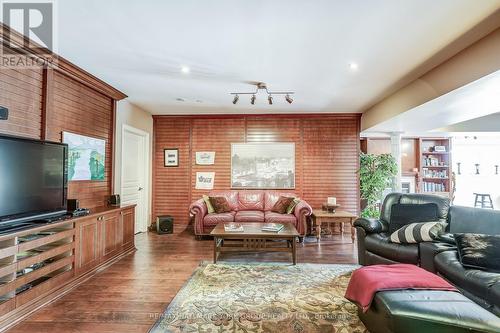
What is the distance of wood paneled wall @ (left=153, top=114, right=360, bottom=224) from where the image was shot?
5668mm

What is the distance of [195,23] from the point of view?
2289 mm

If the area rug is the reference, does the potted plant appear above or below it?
above

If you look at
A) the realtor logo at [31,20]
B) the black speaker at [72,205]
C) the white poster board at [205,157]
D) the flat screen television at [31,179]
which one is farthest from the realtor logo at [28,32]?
the white poster board at [205,157]

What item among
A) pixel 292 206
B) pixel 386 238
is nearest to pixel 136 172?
pixel 292 206

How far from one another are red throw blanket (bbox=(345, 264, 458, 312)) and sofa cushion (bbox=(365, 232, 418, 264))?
758 millimetres

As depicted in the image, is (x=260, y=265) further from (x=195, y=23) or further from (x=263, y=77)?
(x=195, y=23)

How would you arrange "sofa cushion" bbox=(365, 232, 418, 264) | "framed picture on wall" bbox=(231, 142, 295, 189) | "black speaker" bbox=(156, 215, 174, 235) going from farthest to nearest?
"framed picture on wall" bbox=(231, 142, 295, 189)
"black speaker" bbox=(156, 215, 174, 235)
"sofa cushion" bbox=(365, 232, 418, 264)

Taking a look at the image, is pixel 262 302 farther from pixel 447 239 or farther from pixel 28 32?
pixel 28 32

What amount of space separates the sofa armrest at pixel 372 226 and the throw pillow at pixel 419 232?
1.01 ft

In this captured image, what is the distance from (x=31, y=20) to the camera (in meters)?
2.30

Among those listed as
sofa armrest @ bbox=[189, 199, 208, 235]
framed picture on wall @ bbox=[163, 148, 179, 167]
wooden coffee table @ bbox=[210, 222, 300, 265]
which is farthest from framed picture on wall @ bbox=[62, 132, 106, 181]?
wooden coffee table @ bbox=[210, 222, 300, 265]

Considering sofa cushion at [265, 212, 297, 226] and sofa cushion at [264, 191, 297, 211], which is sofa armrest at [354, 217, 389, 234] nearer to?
sofa cushion at [265, 212, 297, 226]

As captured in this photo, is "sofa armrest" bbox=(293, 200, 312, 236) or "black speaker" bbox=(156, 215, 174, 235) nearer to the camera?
"sofa armrest" bbox=(293, 200, 312, 236)

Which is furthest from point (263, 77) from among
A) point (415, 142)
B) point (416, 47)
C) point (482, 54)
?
point (415, 142)
